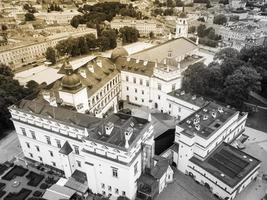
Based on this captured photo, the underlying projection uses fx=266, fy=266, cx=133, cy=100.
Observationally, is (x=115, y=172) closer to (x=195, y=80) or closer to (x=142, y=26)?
(x=195, y=80)

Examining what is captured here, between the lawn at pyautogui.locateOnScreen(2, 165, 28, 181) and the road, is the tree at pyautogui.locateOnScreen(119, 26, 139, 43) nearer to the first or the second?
the road

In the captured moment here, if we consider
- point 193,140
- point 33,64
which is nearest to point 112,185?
point 193,140

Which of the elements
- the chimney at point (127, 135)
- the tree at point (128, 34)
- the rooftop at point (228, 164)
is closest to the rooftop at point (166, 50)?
the rooftop at point (228, 164)

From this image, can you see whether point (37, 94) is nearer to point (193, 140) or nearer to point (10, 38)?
point (193, 140)

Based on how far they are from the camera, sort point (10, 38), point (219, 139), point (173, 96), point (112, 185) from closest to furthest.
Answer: point (112, 185), point (219, 139), point (173, 96), point (10, 38)

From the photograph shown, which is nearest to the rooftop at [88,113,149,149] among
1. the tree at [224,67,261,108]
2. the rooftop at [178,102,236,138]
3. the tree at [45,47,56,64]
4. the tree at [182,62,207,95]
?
the rooftop at [178,102,236,138]

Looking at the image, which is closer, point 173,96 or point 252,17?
point 173,96
